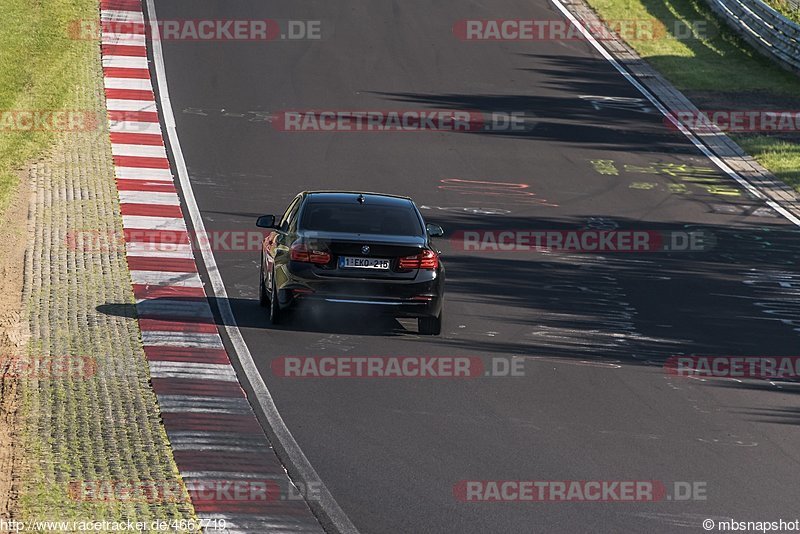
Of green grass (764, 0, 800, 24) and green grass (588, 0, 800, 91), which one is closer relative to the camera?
green grass (588, 0, 800, 91)

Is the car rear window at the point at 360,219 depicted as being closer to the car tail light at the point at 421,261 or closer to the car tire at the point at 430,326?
the car tail light at the point at 421,261

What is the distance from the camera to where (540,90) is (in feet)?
98.2

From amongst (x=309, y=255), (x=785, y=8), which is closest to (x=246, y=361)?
(x=309, y=255)

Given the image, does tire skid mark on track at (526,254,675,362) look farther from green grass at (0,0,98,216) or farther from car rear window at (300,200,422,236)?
green grass at (0,0,98,216)

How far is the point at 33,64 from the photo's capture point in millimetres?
28750

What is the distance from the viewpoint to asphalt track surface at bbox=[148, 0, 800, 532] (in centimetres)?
1011

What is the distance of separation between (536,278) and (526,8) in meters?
19.9

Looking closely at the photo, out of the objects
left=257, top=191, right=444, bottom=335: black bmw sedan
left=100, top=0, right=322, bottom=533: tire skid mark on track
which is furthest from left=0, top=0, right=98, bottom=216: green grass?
left=257, top=191, right=444, bottom=335: black bmw sedan

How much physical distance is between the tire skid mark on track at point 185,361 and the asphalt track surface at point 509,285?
0.43m

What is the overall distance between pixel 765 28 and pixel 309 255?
23867mm

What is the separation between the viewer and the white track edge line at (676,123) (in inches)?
944

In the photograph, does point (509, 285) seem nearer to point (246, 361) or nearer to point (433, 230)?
point (433, 230)

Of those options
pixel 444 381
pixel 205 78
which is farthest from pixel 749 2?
pixel 444 381

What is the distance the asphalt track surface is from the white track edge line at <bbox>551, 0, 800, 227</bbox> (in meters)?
0.42
